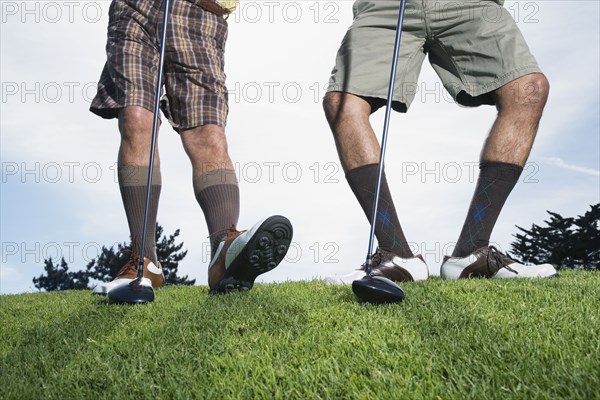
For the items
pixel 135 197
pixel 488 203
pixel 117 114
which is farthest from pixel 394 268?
pixel 117 114

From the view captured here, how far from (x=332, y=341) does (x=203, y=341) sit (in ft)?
1.32

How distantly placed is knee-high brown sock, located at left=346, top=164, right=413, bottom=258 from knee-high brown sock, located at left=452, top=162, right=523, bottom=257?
42 centimetres

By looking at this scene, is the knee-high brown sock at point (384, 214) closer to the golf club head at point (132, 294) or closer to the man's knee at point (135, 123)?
the man's knee at point (135, 123)

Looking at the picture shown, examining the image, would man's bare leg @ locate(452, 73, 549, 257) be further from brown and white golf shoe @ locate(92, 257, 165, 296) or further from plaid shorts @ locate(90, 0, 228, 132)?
brown and white golf shoe @ locate(92, 257, 165, 296)

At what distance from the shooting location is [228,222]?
315cm

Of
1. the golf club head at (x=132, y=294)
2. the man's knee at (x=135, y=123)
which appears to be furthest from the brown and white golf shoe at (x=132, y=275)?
the man's knee at (x=135, y=123)

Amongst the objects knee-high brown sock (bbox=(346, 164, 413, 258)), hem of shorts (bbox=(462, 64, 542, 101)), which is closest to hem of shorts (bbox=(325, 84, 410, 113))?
knee-high brown sock (bbox=(346, 164, 413, 258))

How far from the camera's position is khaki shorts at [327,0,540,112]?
354cm

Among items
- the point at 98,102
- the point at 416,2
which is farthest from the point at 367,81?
the point at 98,102

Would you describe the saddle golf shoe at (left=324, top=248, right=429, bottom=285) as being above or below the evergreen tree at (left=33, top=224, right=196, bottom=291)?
above

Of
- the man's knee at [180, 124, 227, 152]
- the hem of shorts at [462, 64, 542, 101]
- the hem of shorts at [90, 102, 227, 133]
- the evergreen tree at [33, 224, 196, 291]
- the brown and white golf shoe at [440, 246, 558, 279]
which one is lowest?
the evergreen tree at [33, 224, 196, 291]

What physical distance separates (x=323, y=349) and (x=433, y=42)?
259cm

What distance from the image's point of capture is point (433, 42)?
373 centimetres

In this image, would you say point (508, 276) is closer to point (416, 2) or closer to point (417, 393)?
point (416, 2)
